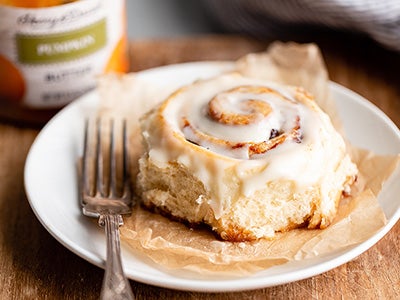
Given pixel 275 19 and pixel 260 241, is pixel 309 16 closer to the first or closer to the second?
pixel 275 19

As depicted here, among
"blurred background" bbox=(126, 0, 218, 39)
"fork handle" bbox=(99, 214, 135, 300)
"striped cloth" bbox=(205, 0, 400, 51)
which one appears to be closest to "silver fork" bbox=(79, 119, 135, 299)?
"fork handle" bbox=(99, 214, 135, 300)

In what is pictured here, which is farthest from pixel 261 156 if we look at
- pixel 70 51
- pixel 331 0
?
pixel 331 0

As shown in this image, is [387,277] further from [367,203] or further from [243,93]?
[243,93]

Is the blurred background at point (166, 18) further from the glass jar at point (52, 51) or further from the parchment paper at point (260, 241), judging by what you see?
the parchment paper at point (260, 241)

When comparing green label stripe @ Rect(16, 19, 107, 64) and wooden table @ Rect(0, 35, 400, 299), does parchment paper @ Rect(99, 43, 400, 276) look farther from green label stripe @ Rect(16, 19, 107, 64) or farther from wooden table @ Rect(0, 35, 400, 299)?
green label stripe @ Rect(16, 19, 107, 64)

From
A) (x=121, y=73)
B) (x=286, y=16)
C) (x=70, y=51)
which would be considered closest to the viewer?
(x=70, y=51)
